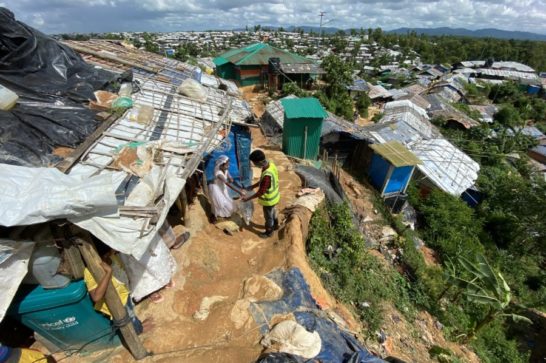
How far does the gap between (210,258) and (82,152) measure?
9.76 ft

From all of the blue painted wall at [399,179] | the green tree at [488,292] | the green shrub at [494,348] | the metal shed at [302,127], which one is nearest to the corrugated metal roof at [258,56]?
the metal shed at [302,127]

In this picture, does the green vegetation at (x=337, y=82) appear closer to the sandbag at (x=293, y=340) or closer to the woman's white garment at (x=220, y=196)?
the woman's white garment at (x=220, y=196)

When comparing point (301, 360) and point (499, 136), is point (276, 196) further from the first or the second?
point (499, 136)

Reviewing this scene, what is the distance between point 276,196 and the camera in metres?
5.60

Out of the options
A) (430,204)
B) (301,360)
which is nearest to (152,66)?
(301,360)

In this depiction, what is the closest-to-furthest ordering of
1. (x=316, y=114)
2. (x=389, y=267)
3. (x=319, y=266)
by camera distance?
(x=319, y=266), (x=389, y=267), (x=316, y=114)

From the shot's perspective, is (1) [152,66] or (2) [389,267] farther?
(1) [152,66]

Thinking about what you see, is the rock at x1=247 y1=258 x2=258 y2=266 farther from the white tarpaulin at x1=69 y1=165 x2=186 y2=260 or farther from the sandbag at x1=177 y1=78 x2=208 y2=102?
the sandbag at x1=177 y1=78 x2=208 y2=102

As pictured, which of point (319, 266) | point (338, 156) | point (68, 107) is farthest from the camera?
point (338, 156)

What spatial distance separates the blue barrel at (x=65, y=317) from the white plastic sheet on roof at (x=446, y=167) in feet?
44.8

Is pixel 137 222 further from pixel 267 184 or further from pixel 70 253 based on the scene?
pixel 267 184

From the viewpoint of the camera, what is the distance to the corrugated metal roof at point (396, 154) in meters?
11.6

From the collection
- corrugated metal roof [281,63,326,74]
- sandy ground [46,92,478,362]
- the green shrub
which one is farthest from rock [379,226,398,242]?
corrugated metal roof [281,63,326,74]

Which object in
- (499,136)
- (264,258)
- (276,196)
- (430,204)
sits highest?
(276,196)
